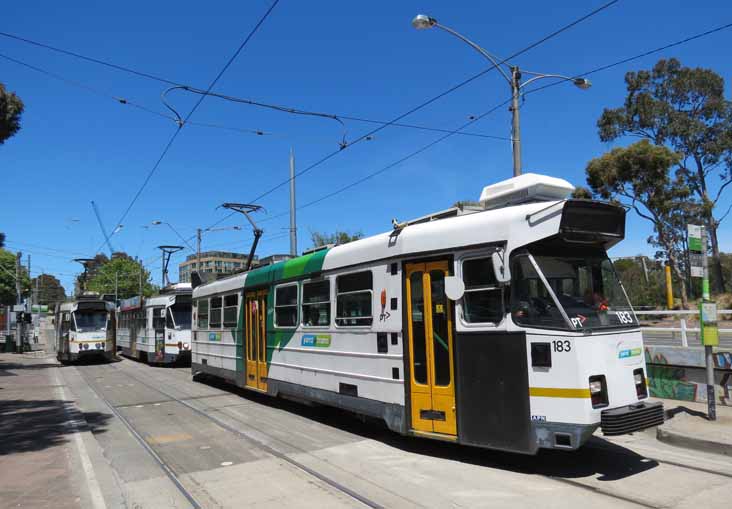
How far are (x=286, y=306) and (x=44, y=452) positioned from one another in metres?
4.64

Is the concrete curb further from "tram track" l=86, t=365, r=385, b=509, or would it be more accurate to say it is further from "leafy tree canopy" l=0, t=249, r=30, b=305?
"leafy tree canopy" l=0, t=249, r=30, b=305

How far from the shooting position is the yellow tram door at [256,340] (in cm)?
1173

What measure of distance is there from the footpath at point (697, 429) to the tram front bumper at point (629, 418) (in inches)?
50.3

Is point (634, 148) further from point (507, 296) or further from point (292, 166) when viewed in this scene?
point (507, 296)

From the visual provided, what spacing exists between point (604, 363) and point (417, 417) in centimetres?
249

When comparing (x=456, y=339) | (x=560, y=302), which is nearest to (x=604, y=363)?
(x=560, y=302)

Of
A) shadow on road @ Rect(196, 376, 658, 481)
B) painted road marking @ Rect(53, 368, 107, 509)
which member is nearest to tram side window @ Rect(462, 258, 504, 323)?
shadow on road @ Rect(196, 376, 658, 481)

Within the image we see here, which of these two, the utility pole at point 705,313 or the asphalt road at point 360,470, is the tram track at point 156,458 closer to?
the asphalt road at point 360,470

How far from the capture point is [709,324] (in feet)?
26.6

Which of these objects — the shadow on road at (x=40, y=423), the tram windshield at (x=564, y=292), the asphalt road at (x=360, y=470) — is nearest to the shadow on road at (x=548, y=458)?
the asphalt road at (x=360, y=470)

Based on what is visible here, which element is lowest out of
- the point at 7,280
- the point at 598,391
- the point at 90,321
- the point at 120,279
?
the point at 598,391

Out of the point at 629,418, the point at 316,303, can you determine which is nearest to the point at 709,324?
the point at 629,418

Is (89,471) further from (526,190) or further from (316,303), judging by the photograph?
(526,190)

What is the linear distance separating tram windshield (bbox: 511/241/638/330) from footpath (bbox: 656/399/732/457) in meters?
1.89
